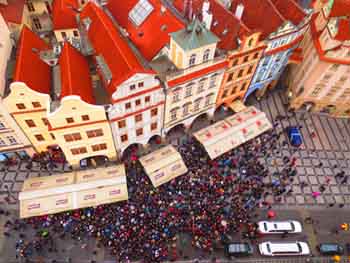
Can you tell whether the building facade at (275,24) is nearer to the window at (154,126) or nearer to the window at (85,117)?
the window at (154,126)

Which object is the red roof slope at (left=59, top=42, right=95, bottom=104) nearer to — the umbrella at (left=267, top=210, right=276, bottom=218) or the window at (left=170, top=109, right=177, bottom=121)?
the window at (left=170, top=109, right=177, bottom=121)

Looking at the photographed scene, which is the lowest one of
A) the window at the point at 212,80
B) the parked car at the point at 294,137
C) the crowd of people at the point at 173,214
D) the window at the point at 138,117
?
the crowd of people at the point at 173,214

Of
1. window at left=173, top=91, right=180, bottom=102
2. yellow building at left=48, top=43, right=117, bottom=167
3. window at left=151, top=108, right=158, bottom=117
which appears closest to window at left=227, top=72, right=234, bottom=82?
window at left=173, top=91, right=180, bottom=102

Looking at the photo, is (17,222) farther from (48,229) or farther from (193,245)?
(193,245)

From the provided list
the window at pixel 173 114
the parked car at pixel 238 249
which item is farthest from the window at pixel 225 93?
the parked car at pixel 238 249

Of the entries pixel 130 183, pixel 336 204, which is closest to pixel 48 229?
pixel 130 183

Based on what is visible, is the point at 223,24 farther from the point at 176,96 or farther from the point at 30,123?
the point at 30,123
